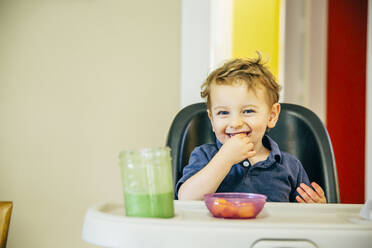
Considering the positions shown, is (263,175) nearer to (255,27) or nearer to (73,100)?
(73,100)

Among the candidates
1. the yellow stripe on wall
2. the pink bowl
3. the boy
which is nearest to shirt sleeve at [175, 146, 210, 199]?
the boy

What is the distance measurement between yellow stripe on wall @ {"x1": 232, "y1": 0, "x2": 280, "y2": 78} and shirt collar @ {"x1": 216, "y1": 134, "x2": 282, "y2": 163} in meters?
2.12

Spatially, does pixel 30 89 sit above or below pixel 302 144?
above

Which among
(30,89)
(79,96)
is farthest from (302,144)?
(30,89)

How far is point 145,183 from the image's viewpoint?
0.66m

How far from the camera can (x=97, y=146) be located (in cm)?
167

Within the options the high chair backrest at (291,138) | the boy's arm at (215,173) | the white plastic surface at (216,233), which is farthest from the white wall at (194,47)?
the white plastic surface at (216,233)

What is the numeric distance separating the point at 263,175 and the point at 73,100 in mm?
855

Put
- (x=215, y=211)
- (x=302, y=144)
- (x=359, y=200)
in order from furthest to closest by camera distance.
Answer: (x=359, y=200) < (x=302, y=144) < (x=215, y=211)

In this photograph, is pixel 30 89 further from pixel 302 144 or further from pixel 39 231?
pixel 302 144

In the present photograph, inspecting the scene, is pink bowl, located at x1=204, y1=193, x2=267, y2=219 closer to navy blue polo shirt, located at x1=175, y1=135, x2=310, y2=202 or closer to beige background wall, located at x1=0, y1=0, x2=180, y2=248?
navy blue polo shirt, located at x1=175, y1=135, x2=310, y2=202

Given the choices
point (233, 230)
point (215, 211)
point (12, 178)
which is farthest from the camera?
point (12, 178)

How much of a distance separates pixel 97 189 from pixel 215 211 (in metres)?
1.04

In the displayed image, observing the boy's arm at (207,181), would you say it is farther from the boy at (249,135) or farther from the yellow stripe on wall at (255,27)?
the yellow stripe on wall at (255,27)
